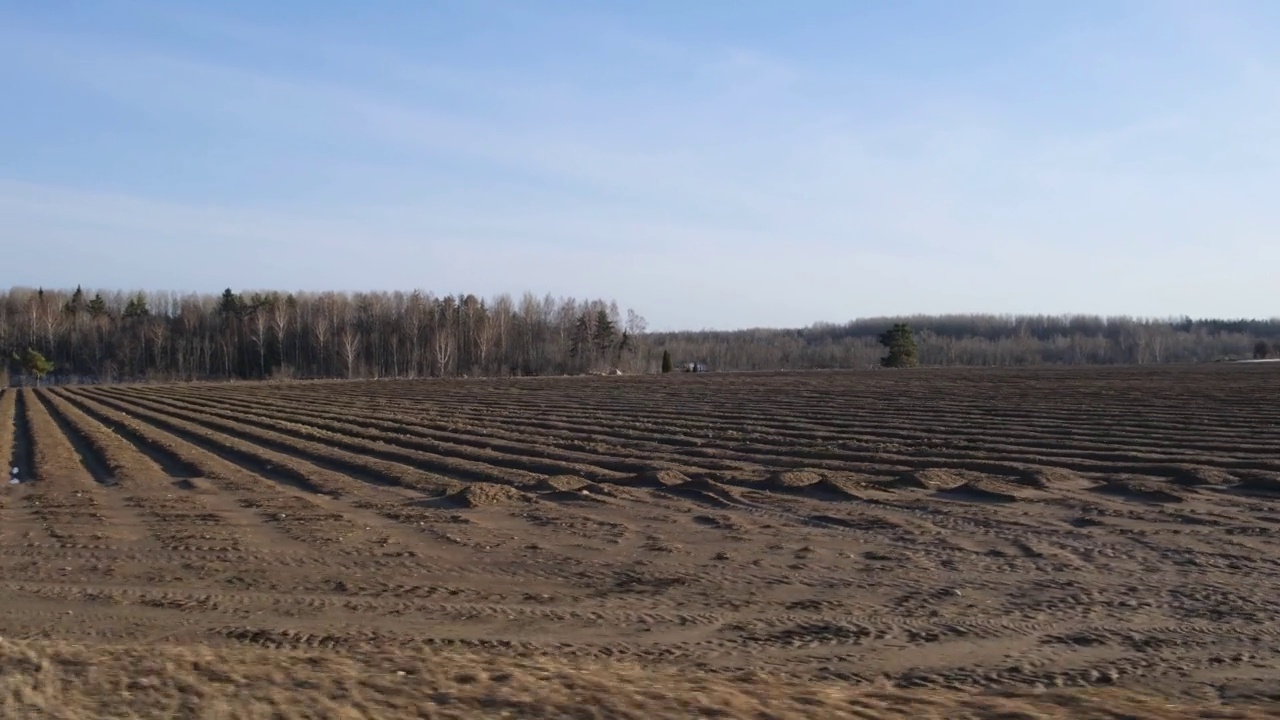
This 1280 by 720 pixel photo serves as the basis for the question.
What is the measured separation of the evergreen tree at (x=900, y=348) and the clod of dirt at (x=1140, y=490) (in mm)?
69387

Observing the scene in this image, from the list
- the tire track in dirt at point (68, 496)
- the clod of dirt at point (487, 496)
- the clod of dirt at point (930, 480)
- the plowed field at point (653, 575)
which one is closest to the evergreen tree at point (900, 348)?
the plowed field at point (653, 575)

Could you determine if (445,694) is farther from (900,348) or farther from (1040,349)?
(1040,349)

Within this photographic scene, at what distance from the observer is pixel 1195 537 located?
12188mm

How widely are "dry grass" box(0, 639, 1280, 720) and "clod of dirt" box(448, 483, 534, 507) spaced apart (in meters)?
8.36

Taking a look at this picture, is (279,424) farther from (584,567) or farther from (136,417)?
(584,567)

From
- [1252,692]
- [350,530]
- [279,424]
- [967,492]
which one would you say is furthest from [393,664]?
[279,424]

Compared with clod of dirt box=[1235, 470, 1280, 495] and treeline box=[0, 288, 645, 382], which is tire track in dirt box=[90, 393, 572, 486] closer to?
clod of dirt box=[1235, 470, 1280, 495]

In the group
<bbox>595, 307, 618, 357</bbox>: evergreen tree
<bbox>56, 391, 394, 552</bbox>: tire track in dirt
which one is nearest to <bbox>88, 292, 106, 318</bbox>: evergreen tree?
Result: <bbox>595, 307, 618, 357</bbox>: evergreen tree

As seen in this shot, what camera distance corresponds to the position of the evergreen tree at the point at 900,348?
84.9 metres

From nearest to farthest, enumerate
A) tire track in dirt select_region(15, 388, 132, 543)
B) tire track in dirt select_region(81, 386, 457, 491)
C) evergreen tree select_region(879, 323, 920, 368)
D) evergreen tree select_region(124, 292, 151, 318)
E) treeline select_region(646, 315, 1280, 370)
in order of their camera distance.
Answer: tire track in dirt select_region(15, 388, 132, 543) → tire track in dirt select_region(81, 386, 457, 491) → evergreen tree select_region(879, 323, 920, 368) → evergreen tree select_region(124, 292, 151, 318) → treeline select_region(646, 315, 1280, 370)

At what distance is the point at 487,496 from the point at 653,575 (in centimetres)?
573

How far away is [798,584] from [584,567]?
2337mm

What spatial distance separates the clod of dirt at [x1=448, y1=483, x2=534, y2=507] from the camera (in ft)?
50.8

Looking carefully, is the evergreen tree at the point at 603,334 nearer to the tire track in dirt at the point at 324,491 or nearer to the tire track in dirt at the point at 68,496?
the tire track in dirt at the point at 324,491
